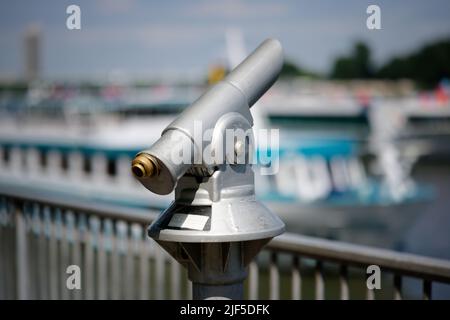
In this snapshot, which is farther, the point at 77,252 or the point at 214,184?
the point at 77,252

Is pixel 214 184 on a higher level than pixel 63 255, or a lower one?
higher

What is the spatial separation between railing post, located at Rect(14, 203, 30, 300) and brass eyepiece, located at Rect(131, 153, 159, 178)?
98.9 inches

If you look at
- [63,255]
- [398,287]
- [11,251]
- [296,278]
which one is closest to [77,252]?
[63,255]

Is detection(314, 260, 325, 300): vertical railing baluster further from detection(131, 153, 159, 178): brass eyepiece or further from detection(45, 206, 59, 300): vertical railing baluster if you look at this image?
detection(45, 206, 59, 300): vertical railing baluster

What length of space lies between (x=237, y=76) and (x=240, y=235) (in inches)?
20.2

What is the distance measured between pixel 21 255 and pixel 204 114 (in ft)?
8.62

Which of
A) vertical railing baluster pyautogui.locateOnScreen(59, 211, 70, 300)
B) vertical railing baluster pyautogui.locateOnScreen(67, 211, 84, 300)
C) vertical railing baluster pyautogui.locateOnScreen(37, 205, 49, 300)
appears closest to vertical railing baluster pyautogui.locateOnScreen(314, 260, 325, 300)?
vertical railing baluster pyautogui.locateOnScreen(67, 211, 84, 300)

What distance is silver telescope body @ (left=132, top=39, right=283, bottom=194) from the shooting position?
2080 millimetres

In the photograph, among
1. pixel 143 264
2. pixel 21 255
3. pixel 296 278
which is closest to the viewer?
pixel 296 278

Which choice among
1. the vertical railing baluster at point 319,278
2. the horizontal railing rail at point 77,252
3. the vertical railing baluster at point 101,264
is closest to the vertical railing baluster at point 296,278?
the horizontal railing rail at point 77,252

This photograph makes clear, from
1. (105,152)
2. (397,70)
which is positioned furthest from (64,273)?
(397,70)

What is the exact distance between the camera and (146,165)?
208 centimetres

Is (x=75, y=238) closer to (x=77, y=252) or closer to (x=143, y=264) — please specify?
(x=77, y=252)

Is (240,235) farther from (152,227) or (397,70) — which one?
(397,70)
